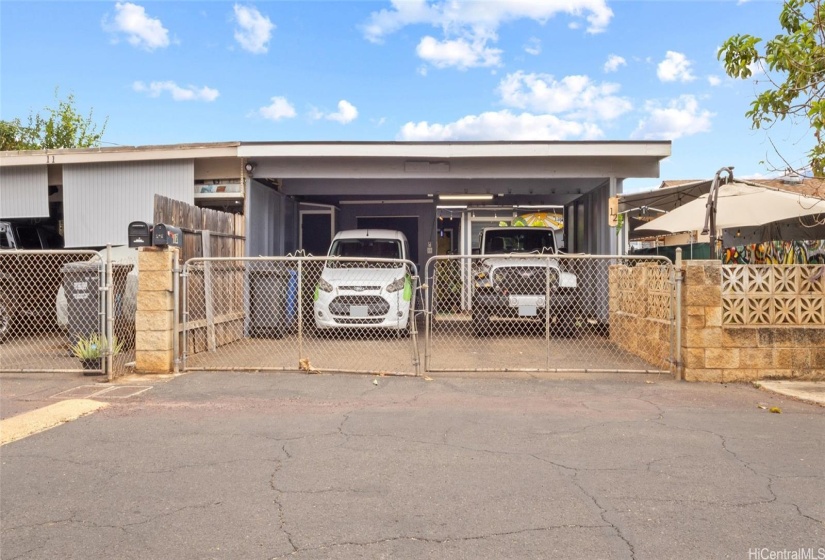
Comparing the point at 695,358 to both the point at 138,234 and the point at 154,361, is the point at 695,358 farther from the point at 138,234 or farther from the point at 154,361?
the point at 138,234

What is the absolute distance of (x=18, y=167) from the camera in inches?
501

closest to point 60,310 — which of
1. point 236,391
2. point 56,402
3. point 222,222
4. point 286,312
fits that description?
point 222,222

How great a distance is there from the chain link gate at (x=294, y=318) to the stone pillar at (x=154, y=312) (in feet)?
0.95

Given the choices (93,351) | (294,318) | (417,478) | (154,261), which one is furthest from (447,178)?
(417,478)

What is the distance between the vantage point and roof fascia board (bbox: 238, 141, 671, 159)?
1187 cm

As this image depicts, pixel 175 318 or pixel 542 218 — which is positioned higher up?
pixel 542 218

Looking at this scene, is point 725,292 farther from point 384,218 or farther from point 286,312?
point 384,218

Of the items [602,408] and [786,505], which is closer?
[786,505]

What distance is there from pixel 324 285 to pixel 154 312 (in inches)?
130

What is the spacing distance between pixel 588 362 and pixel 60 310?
8626 mm

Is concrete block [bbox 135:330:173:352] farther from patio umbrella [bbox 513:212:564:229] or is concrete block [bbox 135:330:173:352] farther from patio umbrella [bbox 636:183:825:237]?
patio umbrella [bbox 513:212:564:229]

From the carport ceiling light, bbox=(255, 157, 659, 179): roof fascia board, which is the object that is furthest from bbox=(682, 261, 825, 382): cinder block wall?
the carport ceiling light

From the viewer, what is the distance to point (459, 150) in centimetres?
1206

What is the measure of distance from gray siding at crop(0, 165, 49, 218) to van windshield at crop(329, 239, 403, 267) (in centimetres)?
596
